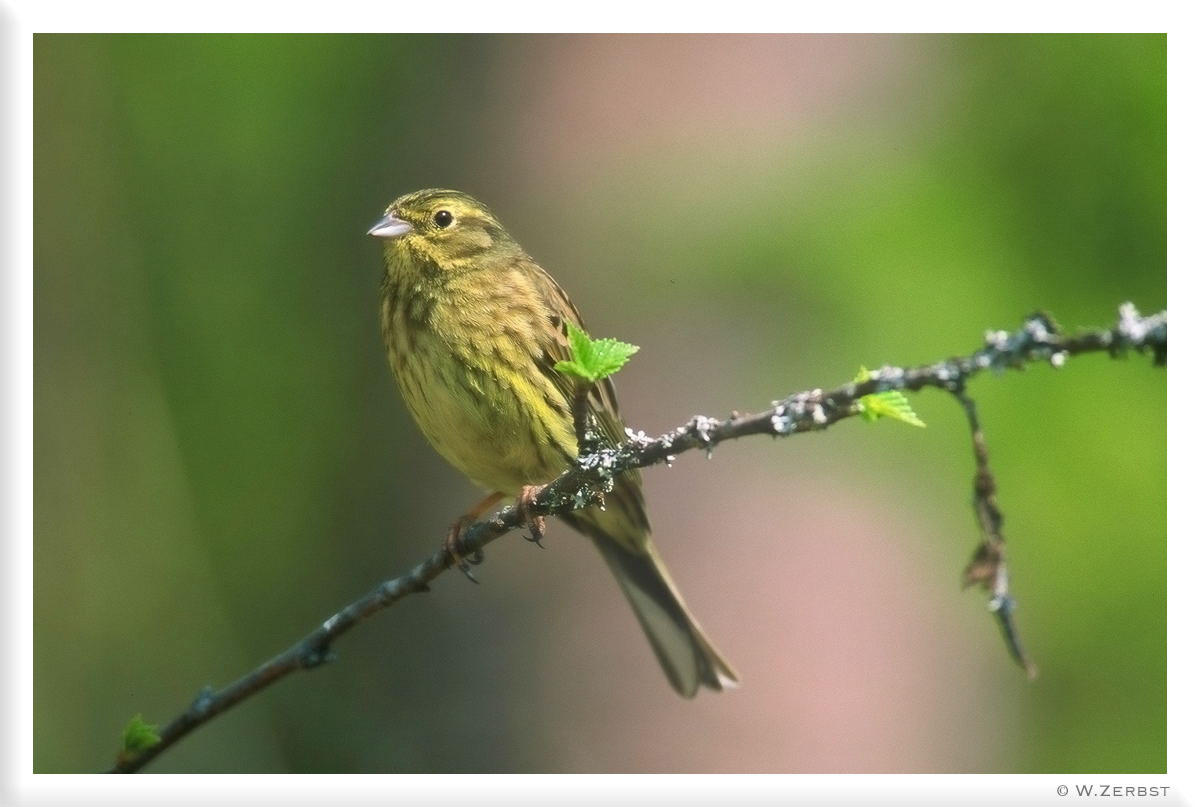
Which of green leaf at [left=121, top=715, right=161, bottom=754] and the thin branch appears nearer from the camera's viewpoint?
the thin branch

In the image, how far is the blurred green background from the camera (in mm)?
5262

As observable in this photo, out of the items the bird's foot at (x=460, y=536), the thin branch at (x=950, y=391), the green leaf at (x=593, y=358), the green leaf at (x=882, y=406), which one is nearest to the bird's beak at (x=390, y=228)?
the bird's foot at (x=460, y=536)

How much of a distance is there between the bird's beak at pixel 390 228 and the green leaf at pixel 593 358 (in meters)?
1.54

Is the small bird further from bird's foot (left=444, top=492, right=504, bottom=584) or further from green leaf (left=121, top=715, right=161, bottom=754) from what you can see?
green leaf (left=121, top=715, right=161, bottom=754)

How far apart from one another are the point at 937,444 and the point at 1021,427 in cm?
33

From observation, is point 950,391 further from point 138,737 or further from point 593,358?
point 138,737

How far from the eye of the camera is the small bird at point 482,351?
379 cm

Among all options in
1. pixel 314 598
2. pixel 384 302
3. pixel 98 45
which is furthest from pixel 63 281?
pixel 384 302

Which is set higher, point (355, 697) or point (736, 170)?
point (736, 170)

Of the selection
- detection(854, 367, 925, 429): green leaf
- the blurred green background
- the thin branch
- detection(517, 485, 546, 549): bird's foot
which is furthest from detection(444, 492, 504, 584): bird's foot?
detection(854, 367, 925, 429): green leaf
